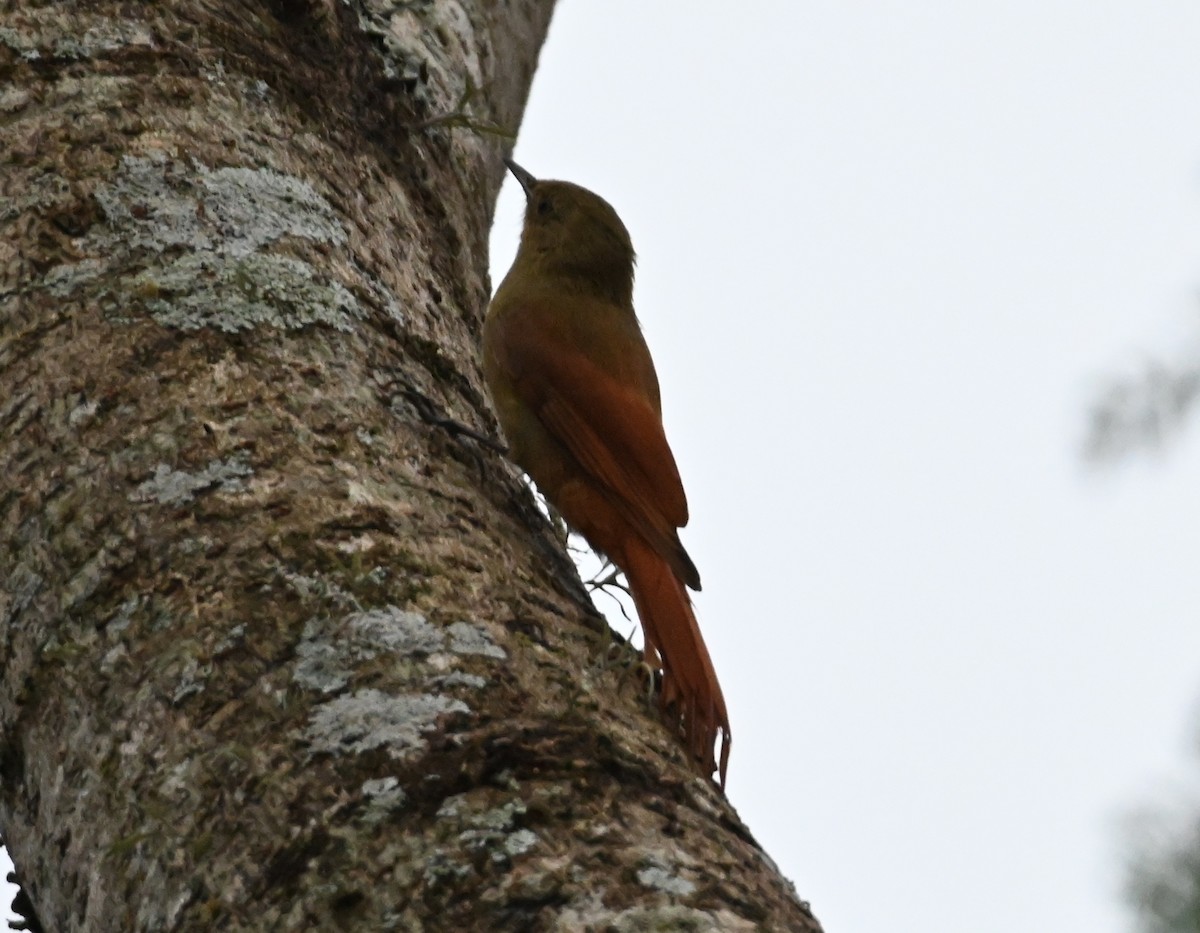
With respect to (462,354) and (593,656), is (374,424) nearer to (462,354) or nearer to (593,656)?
(593,656)

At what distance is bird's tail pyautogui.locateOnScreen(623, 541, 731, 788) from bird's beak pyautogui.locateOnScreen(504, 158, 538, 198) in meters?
1.68

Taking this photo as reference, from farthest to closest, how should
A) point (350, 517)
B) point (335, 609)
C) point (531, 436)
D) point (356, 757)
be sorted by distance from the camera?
point (531, 436)
point (350, 517)
point (335, 609)
point (356, 757)

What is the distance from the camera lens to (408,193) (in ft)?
11.0

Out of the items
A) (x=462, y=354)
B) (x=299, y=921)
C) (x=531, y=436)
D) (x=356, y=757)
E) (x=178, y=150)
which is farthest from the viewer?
(x=531, y=436)

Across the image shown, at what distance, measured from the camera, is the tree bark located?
5.70ft

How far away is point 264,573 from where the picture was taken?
2.04 m

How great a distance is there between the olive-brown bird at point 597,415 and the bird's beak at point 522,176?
0.01 metres

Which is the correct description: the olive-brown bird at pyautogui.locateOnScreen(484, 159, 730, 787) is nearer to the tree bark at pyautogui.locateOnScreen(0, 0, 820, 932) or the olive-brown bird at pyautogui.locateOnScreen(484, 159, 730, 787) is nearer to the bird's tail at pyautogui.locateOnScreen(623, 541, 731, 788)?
the bird's tail at pyautogui.locateOnScreen(623, 541, 731, 788)

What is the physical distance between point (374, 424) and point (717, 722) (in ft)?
2.29

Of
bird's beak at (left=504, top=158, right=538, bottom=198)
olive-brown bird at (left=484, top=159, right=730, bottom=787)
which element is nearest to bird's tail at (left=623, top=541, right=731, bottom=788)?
olive-brown bird at (left=484, top=159, right=730, bottom=787)

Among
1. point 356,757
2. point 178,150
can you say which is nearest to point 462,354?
point 178,150

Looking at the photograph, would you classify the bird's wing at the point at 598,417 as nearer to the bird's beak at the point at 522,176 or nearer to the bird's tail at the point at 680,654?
the bird's tail at the point at 680,654

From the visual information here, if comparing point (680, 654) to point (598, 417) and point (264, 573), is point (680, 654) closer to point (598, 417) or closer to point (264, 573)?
point (264, 573)

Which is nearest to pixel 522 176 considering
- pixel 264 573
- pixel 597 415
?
pixel 597 415
